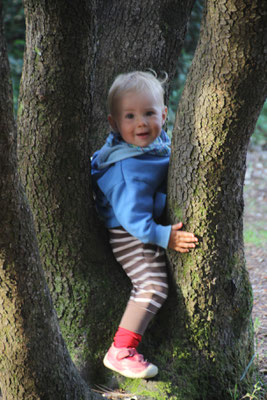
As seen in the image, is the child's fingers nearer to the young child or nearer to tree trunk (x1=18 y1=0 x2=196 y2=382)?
the young child

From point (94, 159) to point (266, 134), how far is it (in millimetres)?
10315

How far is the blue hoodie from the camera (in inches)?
95.5

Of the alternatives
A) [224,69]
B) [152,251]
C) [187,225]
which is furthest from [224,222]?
[224,69]

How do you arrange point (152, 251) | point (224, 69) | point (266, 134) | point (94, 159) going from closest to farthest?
point (224, 69) < point (152, 251) < point (94, 159) < point (266, 134)

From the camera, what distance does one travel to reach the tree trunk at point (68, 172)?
7.25 ft

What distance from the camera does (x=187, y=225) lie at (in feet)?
7.91

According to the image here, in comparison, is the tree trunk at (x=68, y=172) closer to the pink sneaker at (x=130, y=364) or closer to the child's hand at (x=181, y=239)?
the pink sneaker at (x=130, y=364)

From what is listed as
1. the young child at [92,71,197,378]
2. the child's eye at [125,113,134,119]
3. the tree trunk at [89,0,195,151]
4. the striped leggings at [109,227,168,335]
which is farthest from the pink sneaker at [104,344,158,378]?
the tree trunk at [89,0,195,151]

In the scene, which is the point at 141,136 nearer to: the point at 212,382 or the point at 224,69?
the point at 224,69

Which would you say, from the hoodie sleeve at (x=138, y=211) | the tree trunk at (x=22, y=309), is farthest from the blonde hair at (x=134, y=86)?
the tree trunk at (x=22, y=309)

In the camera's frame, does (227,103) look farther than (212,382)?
No

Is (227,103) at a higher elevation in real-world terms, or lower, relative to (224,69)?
lower

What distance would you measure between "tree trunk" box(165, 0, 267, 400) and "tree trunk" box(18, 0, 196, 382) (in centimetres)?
44

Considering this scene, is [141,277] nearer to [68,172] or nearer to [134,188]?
[134,188]
